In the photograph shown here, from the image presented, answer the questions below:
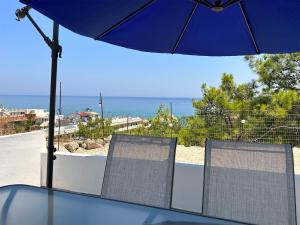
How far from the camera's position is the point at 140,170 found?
2.37 m

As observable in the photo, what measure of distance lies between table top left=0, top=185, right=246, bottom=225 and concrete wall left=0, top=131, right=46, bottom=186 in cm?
171

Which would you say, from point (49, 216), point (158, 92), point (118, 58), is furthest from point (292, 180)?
point (118, 58)

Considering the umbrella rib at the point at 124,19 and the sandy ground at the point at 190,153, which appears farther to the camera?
the sandy ground at the point at 190,153

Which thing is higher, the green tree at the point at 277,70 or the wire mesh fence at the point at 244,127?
the green tree at the point at 277,70

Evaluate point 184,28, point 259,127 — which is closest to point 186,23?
point 184,28

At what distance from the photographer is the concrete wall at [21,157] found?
3.71 metres

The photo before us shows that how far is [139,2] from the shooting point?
2.05 m

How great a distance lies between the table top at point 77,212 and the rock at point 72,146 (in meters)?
3.01

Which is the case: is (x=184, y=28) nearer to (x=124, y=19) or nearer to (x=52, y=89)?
(x=124, y=19)

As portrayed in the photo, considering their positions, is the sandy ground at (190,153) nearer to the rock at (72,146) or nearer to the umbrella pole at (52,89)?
the rock at (72,146)

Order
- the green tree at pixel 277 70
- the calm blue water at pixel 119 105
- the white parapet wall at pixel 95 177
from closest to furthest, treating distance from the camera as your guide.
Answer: the white parapet wall at pixel 95 177 → the calm blue water at pixel 119 105 → the green tree at pixel 277 70

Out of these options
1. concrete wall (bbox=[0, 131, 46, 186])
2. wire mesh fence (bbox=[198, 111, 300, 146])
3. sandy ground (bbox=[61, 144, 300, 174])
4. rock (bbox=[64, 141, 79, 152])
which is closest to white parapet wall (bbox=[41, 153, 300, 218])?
concrete wall (bbox=[0, 131, 46, 186])

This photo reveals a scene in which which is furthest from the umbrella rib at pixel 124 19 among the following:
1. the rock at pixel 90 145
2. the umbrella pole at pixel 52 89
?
the rock at pixel 90 145

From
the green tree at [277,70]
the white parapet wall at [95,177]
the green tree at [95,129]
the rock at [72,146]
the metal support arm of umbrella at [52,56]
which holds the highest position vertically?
the green tree at [277,70]
